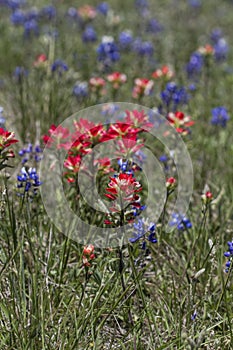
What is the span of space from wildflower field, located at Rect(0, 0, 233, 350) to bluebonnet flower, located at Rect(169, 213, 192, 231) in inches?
0.4

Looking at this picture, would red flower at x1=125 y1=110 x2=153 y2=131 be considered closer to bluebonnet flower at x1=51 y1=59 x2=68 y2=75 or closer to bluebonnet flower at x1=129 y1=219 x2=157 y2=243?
bluebonnet flower at x1=129 y1=219 x2=157 y2=243

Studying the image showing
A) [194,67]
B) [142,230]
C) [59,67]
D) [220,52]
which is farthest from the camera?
[220,52]

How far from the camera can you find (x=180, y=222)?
9.94 ft

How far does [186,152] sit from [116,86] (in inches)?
27.2

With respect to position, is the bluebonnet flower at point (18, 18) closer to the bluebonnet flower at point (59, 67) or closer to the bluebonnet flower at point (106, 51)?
the bluebonnet flower at point (59, 67)

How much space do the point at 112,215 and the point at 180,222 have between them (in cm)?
77

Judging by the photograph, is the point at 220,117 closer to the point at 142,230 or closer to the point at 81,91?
the point at 81,91

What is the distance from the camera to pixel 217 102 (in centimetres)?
503

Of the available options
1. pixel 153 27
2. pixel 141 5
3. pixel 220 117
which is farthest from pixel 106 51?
pixel 141 5

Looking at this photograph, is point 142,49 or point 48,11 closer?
point 142,49

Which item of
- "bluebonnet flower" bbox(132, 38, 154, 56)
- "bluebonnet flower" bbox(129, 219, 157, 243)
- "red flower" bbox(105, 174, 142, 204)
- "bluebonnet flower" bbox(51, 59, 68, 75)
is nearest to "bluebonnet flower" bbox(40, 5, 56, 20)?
"bluebonnet flower" bbox(132, 38, 154, 56)

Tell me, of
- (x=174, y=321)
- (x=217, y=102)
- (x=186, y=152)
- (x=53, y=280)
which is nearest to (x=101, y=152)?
(x=186, y=152)

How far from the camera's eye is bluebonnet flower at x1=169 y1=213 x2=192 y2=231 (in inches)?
118

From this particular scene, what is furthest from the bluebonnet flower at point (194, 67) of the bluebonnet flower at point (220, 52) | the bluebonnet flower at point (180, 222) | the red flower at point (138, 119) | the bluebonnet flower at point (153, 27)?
the red flower at point (138, 119)
